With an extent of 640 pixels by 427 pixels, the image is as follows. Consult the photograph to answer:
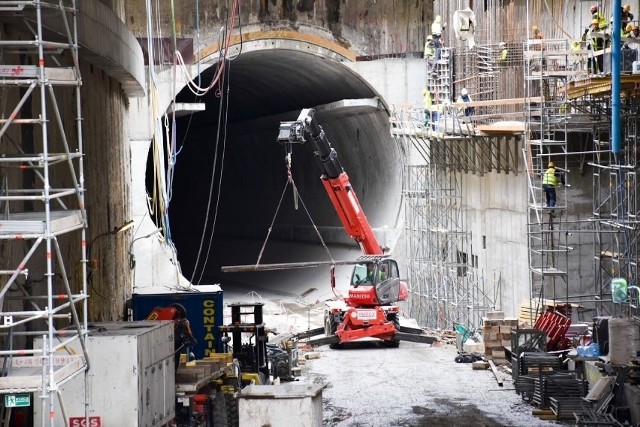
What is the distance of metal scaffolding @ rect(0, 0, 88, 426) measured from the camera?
10.9m

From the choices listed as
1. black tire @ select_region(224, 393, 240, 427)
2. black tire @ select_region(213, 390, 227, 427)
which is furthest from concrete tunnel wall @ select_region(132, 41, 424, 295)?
black tire @ select_region(213, 390, 227, 427)

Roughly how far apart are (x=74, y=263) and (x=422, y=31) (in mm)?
16152

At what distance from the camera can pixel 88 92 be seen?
19000 mm

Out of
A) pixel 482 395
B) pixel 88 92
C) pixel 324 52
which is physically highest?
pixel 324 52

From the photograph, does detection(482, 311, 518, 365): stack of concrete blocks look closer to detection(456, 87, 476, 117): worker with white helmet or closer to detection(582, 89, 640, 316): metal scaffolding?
detection(582, 89, 640, 316): metal scaffolding

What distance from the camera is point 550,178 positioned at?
74.6 feet

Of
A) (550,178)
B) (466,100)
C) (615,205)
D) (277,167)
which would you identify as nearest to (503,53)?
(466,100)

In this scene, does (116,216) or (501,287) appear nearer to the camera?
(116,216)

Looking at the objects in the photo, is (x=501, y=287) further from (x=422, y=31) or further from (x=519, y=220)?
(x=422, y=31)

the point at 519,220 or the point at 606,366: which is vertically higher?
the point at 519,220

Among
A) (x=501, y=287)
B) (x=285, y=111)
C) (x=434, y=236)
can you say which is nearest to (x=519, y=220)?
(x=501, y=287)

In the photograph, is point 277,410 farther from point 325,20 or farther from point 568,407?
point 325,20

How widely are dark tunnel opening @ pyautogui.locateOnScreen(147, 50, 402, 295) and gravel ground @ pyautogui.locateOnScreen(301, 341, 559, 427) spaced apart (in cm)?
548

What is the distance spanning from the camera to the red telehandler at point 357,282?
24.3 m
